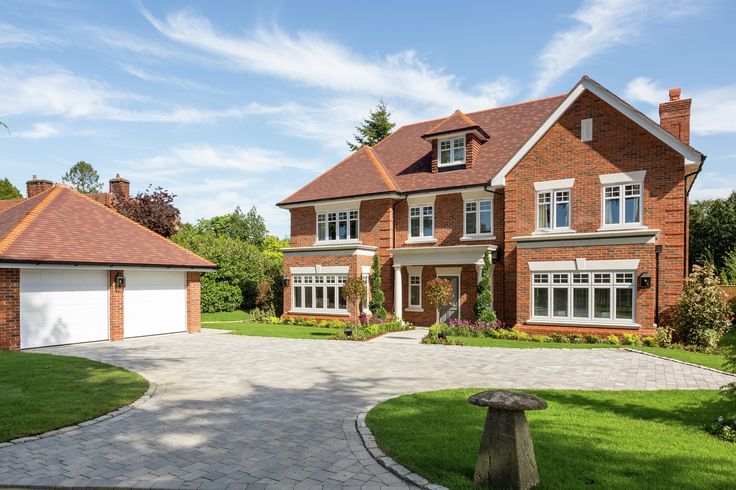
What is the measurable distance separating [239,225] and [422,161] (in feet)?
175

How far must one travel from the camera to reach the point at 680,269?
17.2 meters

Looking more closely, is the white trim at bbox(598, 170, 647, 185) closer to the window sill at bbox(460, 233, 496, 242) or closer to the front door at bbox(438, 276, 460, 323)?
the window sill at bbox(460, 233, 496, 242)

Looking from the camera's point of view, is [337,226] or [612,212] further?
[337,226]

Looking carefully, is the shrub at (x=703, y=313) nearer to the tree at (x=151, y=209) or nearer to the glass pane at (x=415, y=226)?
the glass pane at (x=415, y=226)

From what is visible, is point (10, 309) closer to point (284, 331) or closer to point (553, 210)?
point (284, 331)

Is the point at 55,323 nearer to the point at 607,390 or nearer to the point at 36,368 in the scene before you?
the point at 36,368

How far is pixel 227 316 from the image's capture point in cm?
2955

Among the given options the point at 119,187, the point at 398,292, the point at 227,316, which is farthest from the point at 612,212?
the point at 119,187

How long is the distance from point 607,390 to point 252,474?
7933mm

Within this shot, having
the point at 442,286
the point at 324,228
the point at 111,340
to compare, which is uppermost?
the point at 324,228

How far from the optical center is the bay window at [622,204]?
18.2m

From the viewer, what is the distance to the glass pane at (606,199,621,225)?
18625 millimetres

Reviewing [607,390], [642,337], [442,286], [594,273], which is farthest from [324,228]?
[607,390]

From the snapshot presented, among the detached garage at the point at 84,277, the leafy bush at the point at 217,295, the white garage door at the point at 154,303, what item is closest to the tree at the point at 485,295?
the detached garage at the point at 84,277
